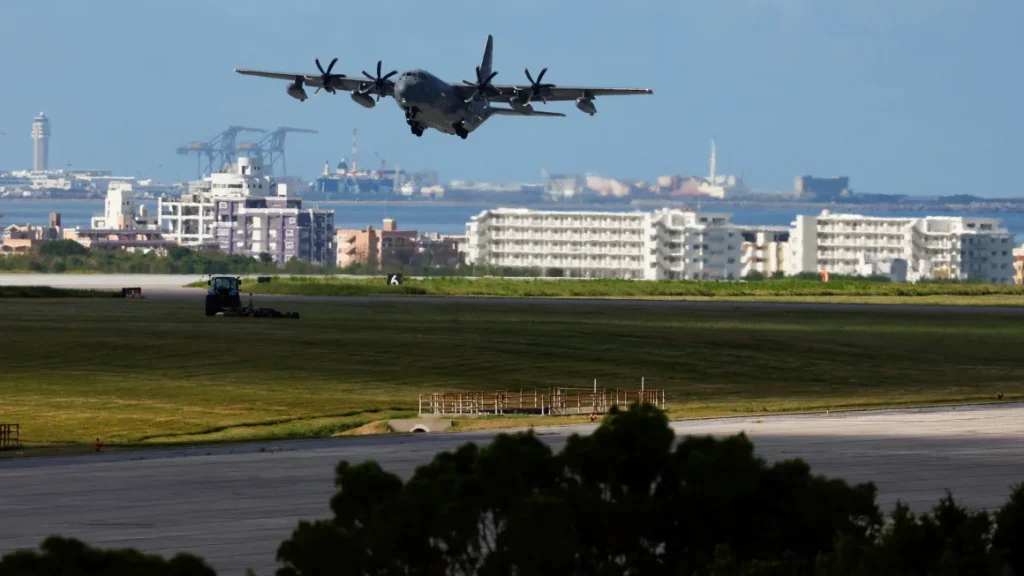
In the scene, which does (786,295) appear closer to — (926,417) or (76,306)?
(76,306)

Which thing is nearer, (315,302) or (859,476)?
(859,476)

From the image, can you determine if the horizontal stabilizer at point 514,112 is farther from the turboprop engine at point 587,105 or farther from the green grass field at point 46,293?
the green grass field at point 46,293

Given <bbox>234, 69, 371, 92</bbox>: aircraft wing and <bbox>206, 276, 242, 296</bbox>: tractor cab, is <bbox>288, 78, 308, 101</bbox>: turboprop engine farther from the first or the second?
<bbox>206, 276, 242, 296</bbox>: tractor cab

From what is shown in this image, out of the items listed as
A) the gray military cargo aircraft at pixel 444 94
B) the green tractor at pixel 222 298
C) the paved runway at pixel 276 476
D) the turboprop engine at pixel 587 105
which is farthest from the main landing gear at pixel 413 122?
the paved runway at pixel 276 476

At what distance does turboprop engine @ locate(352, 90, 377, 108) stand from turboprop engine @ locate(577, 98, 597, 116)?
11610mm

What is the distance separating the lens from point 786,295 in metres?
154

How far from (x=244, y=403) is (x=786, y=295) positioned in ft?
313

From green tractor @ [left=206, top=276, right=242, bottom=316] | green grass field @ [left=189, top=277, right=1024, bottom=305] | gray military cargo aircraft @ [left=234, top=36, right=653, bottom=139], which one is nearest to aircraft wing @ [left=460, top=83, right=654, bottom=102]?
gray military cargo aircraft @ [left=234, top=36, right=653, bottom=139]

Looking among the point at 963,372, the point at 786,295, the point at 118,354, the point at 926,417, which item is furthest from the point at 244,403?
the point at 786,295

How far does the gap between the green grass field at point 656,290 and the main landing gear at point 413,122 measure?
58.0 metres

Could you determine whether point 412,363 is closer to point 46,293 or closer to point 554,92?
point 554,92

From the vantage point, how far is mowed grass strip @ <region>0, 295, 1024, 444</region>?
63062mm

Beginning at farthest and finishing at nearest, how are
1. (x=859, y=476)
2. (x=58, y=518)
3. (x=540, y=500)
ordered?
(x=859, y=476) < (x=58, y=518) < (x=540, y=500)

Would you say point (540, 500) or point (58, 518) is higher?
point (540, 500)
